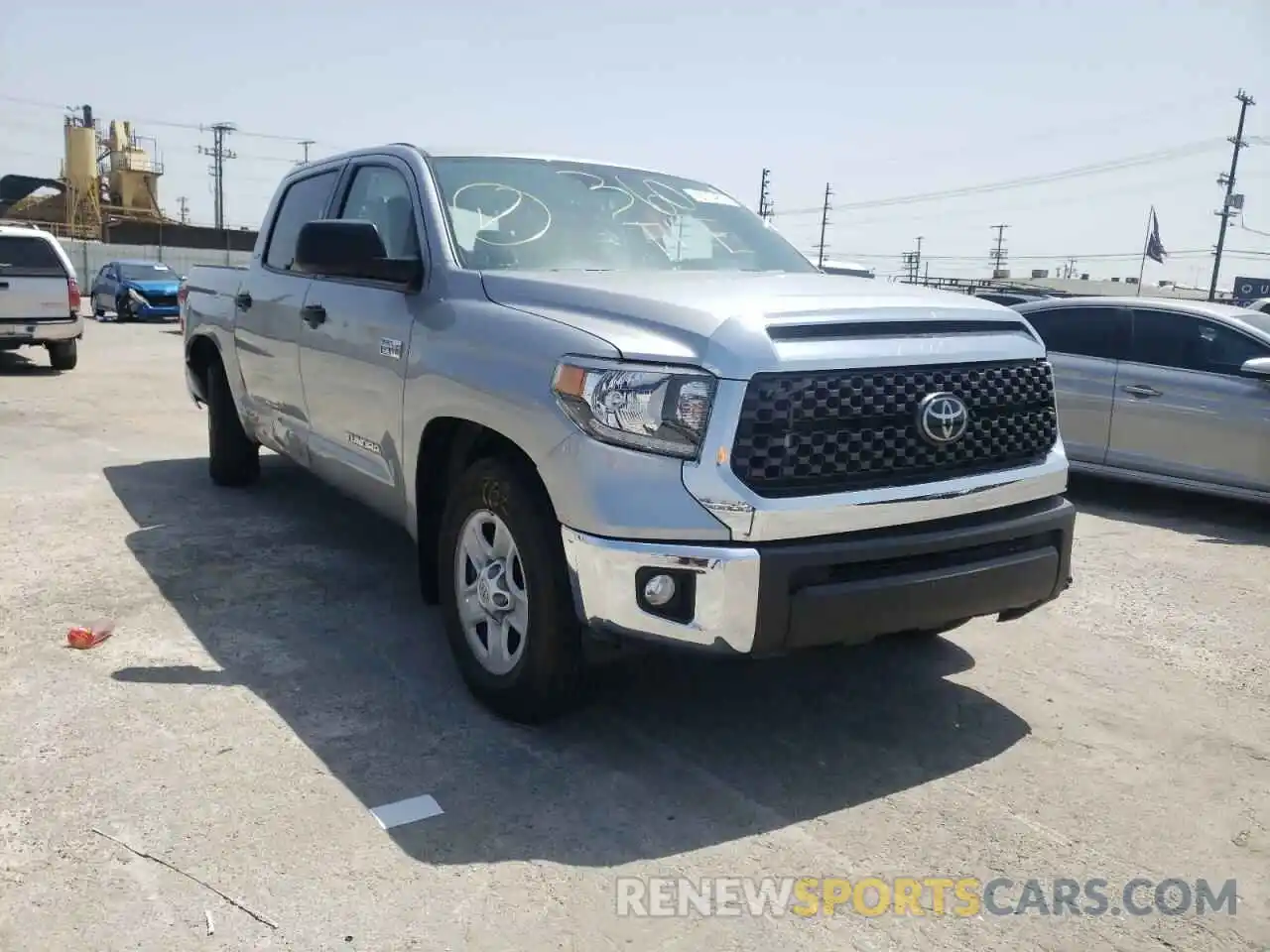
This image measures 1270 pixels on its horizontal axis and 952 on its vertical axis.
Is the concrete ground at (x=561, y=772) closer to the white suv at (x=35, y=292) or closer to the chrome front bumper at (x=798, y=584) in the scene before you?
the chrome front bumper at (x=798, y=584)

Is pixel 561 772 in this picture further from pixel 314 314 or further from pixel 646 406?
pixel 314 314

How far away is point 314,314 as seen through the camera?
4.93 m

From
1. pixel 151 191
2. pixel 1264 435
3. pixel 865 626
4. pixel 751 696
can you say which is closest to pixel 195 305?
pixel 751 696

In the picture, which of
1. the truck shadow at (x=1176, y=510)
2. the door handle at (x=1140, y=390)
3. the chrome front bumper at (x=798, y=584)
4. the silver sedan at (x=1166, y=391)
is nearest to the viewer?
the chrome front bumper at (x=798, y=584)

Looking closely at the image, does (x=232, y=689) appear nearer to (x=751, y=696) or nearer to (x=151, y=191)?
(x=751, y=696)

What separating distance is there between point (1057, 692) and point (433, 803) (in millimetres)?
2442

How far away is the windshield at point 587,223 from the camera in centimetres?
417

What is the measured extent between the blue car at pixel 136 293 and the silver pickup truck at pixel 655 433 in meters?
24.3

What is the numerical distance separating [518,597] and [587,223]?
5.56 ft

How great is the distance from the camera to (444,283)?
13.1 ft

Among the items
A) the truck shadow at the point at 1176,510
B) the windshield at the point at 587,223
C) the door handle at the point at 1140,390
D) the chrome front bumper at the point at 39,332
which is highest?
the windshield at the point at 587,223

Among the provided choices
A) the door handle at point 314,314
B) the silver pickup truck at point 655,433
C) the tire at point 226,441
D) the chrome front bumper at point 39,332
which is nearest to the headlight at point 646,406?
the silver pickup truck at point 655,433

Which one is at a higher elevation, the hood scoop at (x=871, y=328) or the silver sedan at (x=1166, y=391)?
the hood scoop at (x=871, y=328)

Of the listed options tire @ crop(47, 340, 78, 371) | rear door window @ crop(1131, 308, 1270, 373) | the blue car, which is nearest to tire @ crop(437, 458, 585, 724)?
rear door window @ crop(1131, 308, 1270, 373)
